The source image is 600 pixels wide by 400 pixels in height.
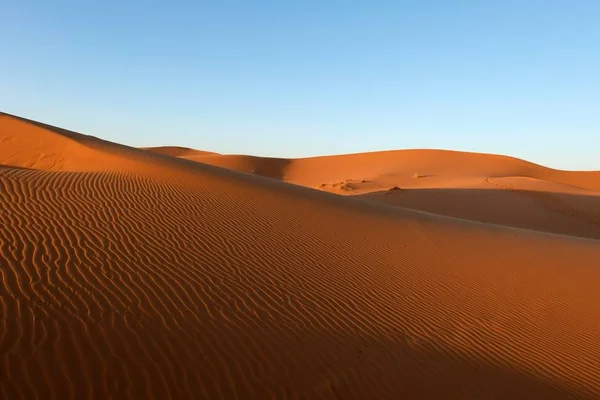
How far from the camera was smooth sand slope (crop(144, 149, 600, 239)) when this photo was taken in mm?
22625

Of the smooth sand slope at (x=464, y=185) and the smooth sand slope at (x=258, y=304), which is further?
the smooth sand slope at (x=464, y=185)

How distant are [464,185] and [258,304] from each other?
27.3 m

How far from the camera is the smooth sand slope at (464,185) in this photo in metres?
22.6

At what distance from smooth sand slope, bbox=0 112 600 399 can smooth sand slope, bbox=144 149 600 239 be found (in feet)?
37.6

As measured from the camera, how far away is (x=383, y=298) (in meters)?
7.15

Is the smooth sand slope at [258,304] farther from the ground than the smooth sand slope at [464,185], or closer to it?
closer to it

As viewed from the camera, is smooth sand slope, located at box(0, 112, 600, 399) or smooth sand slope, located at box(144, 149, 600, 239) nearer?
smooth sand slope, located at box(0, 112, 600, 399)

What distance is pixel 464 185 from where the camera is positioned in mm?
30484

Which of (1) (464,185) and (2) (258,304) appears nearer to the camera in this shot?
(2) (258,304)

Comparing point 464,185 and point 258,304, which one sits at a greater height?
point 464,185

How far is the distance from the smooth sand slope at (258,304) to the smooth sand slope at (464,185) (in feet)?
37.6

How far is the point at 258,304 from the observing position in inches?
233

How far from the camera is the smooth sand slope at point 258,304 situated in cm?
417

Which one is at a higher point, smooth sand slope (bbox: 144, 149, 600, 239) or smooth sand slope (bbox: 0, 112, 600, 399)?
smooth sand slope (bbox: 144, 149, 600, 239)
